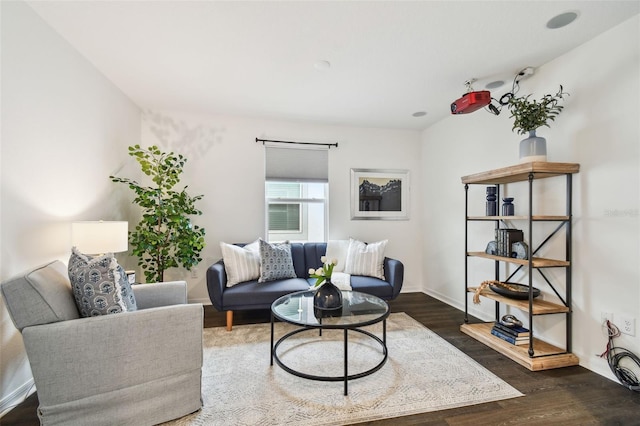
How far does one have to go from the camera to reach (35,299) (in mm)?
1434

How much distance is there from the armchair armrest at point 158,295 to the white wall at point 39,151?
678mm

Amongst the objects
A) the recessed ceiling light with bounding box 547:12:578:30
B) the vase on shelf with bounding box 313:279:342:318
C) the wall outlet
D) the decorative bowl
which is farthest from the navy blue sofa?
the recessed ceiling light with bounding box 547:12:578:30

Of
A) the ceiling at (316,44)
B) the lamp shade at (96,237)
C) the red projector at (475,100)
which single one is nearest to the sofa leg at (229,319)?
the lamp shade at (96,237)

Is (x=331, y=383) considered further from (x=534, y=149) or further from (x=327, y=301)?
(x=534, y=149)

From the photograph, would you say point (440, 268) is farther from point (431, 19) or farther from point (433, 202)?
point (431, 19)

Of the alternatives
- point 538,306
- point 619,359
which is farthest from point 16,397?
point 619,359

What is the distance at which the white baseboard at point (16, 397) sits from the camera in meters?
1.67

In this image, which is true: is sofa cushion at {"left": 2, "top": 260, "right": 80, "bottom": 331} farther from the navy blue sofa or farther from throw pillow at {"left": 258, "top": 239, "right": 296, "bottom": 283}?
throw pillow at {"left": 258, "top": 239, "right": 296, "bottom": 283}

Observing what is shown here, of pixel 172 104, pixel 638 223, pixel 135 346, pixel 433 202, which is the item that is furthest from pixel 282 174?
pixel 638 223

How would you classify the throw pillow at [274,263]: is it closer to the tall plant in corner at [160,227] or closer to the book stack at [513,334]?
the tall plant in corner at [160,227]

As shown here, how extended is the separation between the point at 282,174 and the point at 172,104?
5.20 ft

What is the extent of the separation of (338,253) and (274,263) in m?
0.89

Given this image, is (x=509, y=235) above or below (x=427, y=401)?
above

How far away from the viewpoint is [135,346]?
4.99ft
